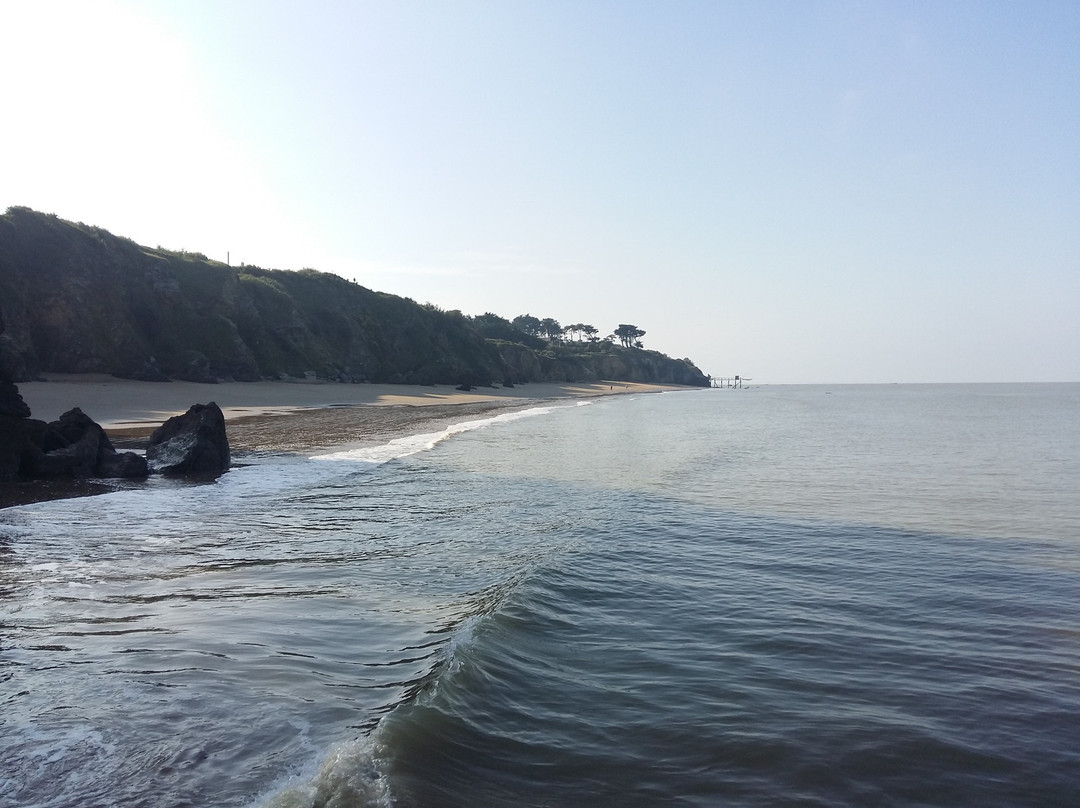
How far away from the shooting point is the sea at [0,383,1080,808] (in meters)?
3.76

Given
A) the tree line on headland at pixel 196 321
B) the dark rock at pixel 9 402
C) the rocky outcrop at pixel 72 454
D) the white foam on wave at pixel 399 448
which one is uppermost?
the tree line on headland at pixel 196 321

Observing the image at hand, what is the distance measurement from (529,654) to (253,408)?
30466 mm

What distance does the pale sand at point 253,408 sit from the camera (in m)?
22.5

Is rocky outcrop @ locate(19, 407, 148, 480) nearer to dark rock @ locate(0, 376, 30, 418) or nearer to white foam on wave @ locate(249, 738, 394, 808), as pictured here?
dark rock @ locate(0, 376, 30, 418)

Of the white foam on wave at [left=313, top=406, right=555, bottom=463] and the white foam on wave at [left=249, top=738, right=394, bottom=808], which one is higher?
the white foam on wave at [left=313, top=406, right=555, bottom=463]

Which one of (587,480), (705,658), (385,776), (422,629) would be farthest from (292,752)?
(587,480)

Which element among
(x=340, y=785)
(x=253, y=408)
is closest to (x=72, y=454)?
(x=340, y=785)

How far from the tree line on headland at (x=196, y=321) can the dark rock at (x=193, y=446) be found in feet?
11.3

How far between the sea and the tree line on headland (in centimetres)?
912

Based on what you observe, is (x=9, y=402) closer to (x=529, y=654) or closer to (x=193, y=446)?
(x=193, y=446)

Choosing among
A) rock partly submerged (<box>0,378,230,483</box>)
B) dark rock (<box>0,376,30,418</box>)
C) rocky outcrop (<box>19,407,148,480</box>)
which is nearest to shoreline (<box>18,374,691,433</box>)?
rock partly submerged (<box>0,378,230,483</box>)

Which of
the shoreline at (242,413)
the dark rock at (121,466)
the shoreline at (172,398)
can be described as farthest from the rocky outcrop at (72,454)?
the shoreline at (172,398)

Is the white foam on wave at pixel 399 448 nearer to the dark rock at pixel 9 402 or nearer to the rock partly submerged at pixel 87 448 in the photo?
the rock partly submerged at pixel 87 448

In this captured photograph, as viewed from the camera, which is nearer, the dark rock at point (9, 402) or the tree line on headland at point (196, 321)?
the dark rock at point (9, 402)
